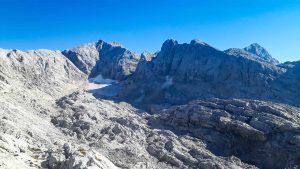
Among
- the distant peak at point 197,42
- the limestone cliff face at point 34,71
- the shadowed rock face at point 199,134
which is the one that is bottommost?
the shadowed rock face at point 199,134

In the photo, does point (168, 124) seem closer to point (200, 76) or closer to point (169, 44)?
point (200, 76)

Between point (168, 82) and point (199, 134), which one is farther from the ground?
point (168, 82)

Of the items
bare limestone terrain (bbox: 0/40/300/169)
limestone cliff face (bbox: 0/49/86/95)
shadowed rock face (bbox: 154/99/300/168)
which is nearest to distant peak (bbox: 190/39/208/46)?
bare limestone terrain (bbox: 0/40/300/169)

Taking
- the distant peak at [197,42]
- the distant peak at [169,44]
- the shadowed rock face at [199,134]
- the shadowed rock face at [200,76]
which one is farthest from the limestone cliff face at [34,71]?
the distant peak at [197,42]

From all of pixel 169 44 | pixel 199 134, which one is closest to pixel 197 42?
pixel 169 44

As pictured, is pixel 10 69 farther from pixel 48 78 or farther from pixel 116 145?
pixel 116 145

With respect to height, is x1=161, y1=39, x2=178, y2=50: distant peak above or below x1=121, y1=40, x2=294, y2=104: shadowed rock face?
above

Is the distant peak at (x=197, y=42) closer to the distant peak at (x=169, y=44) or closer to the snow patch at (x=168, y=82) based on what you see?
the distant peak at (x=169, y=44)

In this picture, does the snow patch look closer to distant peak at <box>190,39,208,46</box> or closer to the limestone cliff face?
distant peak at <box>190,39,208,46</box>
